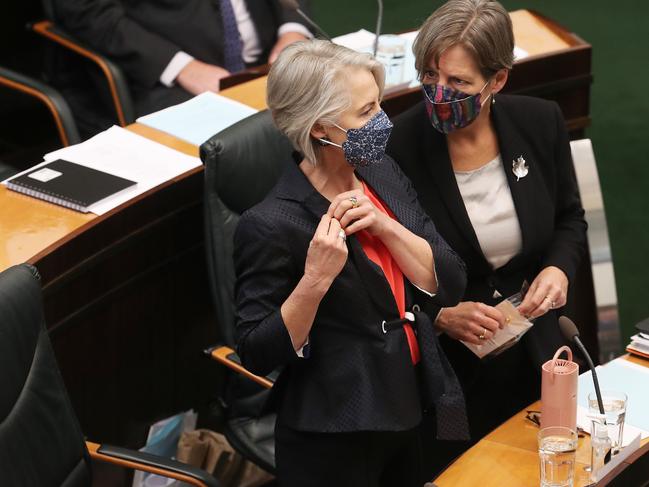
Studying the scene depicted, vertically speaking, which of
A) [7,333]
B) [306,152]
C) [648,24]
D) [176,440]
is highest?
[306,152]

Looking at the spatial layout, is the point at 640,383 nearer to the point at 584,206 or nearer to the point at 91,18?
the point at 584,206

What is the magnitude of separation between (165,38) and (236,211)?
146 cm

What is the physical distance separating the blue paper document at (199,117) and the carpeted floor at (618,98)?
1660mm

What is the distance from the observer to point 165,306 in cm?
299

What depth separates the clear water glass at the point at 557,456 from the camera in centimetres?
203

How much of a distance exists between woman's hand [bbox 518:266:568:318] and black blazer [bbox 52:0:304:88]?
181cm

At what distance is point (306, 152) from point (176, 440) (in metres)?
1.19

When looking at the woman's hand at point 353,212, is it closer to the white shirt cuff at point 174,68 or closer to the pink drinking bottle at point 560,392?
the pink drinking bottle at point 560,392

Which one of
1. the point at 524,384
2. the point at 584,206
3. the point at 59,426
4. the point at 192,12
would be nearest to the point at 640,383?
the point at 524,384

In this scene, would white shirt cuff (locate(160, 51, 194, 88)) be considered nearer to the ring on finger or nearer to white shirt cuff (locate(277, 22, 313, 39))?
white shirt cuff (locate(277, 22, 313, 39))

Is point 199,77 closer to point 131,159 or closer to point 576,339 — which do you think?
point 131,159

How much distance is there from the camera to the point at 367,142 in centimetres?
208

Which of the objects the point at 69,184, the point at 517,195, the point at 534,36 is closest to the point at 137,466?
the point at 69,184

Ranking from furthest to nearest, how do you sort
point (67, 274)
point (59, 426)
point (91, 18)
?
point (91, 18), point (67, 274), point (59, 426)
